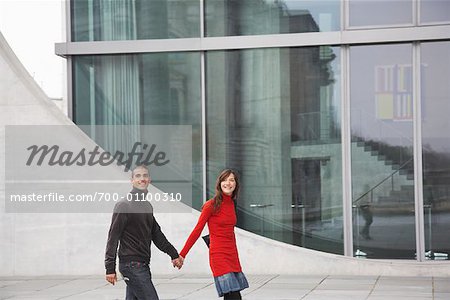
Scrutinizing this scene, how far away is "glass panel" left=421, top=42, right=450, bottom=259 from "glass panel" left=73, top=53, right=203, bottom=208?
386 cm

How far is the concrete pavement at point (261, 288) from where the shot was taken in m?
11.8

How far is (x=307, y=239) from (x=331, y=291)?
262cm

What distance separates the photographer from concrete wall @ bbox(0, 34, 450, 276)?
562 inches

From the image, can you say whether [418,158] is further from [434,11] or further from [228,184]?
[228,184]

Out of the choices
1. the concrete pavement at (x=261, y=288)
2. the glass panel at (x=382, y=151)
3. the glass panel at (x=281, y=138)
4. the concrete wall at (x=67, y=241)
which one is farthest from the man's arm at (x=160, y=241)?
the glass panel at (x=382, y=151)

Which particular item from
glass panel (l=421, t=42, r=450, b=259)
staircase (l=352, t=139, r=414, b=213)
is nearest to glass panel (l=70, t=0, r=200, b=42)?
staircase (l=352, t=139, r=414, b=213)

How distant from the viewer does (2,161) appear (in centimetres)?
1461

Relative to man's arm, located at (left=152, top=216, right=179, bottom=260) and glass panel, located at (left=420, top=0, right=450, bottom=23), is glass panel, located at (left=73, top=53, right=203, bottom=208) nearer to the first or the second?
glass panel, located at (left=420, top=0, right=450, bottom=23)

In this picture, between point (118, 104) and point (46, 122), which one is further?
point (118, 104)

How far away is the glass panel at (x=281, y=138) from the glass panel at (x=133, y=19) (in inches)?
30.9

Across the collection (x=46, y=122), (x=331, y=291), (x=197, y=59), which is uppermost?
(x=197, y=59)

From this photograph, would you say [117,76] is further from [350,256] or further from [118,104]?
[350,256]

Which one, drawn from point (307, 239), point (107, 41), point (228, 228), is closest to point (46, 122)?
point (107, 41)

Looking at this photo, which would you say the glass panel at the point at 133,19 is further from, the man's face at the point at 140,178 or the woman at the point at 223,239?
the man's face at the point at 140,178
